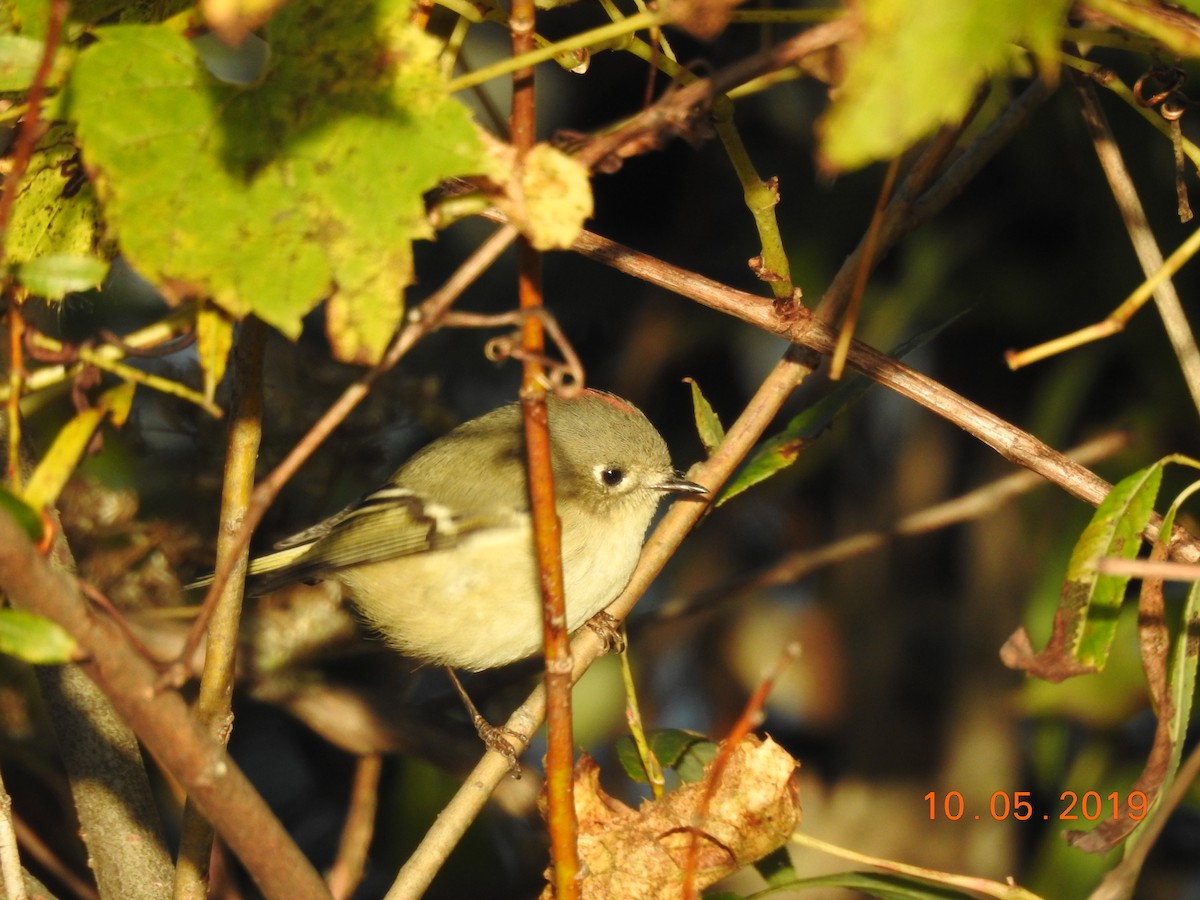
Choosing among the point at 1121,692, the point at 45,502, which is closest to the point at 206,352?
the point at 45,502

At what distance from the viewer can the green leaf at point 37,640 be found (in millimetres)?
964

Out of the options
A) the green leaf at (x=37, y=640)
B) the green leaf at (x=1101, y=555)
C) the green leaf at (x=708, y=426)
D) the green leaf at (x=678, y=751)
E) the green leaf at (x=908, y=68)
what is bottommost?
the green leaf at (x=678, y=751)

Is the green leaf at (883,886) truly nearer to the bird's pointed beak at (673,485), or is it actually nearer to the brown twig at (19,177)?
the bird's pointed beak at (673,485)

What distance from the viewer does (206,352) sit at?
4.05 ft

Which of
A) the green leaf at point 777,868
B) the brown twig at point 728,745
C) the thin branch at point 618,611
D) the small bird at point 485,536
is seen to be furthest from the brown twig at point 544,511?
the small bird at point 485,536

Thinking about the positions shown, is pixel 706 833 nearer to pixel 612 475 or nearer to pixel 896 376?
pixel 896 376

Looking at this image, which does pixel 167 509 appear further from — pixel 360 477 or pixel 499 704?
pixel 499 704

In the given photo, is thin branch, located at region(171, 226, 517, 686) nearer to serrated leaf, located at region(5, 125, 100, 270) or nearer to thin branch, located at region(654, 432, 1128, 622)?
serrated leaf, located at region(5, 125, 100, 270)

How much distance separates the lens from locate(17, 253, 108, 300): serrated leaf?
1.16 m

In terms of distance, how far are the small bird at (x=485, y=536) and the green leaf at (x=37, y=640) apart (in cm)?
152

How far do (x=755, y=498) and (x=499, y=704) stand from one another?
3.19ft

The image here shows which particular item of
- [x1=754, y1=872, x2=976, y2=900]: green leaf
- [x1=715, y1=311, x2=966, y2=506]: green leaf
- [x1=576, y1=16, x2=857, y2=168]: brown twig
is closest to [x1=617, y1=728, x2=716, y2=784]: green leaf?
[x1=754, y1=872, x2=976, y2=900]: green leaf

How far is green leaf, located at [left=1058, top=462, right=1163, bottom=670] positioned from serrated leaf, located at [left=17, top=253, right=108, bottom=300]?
1.06 metres
